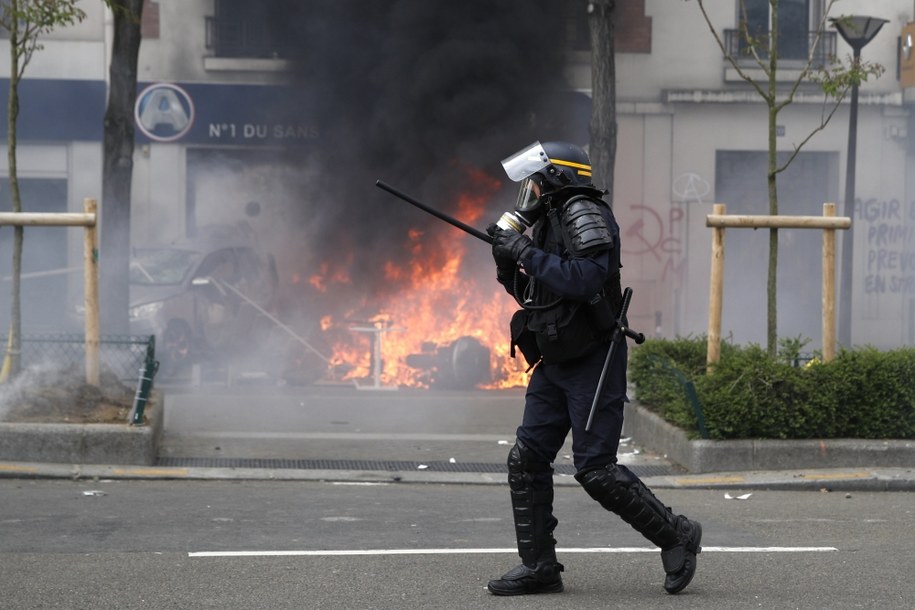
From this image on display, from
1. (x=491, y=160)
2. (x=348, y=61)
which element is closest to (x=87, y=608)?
(x=491, y=160)

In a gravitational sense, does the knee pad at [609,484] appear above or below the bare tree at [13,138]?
below

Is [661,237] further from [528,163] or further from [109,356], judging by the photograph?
[528,163]

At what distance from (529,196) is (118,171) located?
8.30 m

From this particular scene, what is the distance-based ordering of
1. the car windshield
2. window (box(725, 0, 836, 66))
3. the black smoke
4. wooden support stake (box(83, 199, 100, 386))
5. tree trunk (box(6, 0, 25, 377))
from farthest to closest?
window (box(725, 0, 836, 66)) < the black smoke < the car windshield < tree trunk (box(6, 0, 25, 377)) < wooden support stake (box(83, 199, 100, 386))

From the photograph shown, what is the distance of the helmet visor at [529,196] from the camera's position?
4.97 m

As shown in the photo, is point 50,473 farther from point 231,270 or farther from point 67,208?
point 67,208

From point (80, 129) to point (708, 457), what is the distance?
13.0m

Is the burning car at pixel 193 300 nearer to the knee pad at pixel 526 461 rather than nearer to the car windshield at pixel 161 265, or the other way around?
the car windshield at pixel 161 265

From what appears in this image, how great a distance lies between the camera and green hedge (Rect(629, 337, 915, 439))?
842 cm

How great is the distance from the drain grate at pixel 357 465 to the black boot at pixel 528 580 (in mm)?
3634

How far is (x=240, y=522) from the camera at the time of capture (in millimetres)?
6555

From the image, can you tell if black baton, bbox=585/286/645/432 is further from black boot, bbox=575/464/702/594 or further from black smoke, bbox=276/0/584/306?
black smoke, bbox=276/0/584/306

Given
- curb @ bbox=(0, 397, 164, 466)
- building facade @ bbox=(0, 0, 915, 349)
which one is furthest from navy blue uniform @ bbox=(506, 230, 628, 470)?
building facade @ bbox=(0, 0, 915, 349)

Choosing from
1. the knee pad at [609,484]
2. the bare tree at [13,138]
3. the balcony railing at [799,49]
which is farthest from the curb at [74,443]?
the balcony railing at [799,49]
